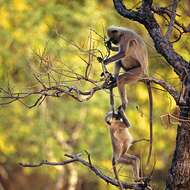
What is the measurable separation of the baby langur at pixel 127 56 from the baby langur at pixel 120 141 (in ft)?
1.08

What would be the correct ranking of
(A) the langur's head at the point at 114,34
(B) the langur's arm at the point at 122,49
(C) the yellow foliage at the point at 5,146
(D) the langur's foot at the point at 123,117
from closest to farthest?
(D) the langur's foot at the point at 123,117
(B) the langur's arm at the point at 122,49
(A) the langur's head at the point at 114,34
(C) the yellow foliage at the point at 5,146

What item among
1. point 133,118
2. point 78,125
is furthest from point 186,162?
point 78,125

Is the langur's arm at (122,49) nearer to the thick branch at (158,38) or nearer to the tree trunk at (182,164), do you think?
Answer: the thick branch at (158,38)

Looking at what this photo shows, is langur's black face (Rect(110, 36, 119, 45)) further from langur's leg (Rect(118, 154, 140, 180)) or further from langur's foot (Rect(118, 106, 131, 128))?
langur's leg (Rect(118, 154, 140, 180))

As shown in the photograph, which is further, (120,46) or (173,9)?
(120,46)

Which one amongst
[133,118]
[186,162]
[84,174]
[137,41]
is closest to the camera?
[186,162]

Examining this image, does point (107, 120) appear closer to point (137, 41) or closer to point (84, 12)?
point (137, 41)

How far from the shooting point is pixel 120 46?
7.23 metres

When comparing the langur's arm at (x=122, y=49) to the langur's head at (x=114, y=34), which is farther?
the langur's head at (x=114, y=34)

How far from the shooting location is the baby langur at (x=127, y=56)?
7102 millimetres

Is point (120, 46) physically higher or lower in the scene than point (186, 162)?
higher

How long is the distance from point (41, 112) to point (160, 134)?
234cm

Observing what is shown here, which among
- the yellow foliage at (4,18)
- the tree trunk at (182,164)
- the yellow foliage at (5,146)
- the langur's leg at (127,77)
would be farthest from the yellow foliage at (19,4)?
the tree trunk at (182,164)

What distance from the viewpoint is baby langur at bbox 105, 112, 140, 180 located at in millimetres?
6820
